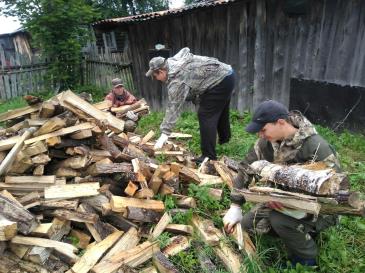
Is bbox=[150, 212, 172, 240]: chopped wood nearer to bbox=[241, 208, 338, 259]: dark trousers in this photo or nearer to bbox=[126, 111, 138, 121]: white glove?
bbox=[241, 208, 338, 259]: dark trousers

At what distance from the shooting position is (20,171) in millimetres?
3785

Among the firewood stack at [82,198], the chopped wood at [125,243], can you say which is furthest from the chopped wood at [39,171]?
the chopped wood at [125,243]

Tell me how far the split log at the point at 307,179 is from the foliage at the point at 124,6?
16961mm

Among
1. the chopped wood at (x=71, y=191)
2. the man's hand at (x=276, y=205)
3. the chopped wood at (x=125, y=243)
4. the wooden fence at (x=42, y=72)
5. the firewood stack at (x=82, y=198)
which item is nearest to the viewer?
the man's hand at (x=276, y=205)

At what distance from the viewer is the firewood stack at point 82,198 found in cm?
311

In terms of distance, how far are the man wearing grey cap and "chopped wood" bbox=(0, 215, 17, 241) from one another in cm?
210

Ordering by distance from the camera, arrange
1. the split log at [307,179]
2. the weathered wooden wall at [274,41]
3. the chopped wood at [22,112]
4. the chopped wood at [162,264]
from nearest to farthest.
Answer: the split log at [307,179] < the chopped wood at [162,264] < the chopped wood at [22,112] < the weathered wooden wall at [274,41]

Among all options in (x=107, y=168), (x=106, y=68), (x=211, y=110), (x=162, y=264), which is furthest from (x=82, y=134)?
(x=106, y=68)

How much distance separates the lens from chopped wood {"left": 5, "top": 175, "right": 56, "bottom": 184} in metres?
3.70

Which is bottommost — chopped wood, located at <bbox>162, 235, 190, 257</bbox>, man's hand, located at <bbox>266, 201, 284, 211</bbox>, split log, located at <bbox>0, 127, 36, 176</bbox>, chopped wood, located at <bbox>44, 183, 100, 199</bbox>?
chopped wood, located at <bbox>162, 235, 190, 257</bbox>

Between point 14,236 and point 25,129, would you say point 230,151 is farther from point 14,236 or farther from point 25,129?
point 14,236

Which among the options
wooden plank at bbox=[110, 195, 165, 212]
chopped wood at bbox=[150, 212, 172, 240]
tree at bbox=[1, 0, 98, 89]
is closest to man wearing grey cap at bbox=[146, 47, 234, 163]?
wooden plank at bbox=[110, 195, 165, 212]

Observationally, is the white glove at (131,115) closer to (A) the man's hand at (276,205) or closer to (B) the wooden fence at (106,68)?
(A) the man's hand at (276,205)

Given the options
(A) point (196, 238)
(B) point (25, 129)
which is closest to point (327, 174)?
(A) point (196, 238)
